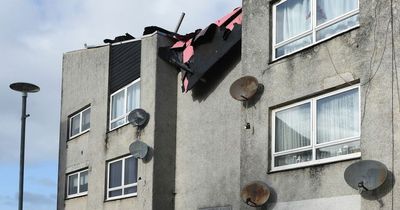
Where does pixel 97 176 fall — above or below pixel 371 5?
below

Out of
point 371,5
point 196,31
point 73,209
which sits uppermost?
point 196,31

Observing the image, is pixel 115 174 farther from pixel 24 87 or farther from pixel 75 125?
pixel 75 125

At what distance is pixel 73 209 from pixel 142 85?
575 centimetres

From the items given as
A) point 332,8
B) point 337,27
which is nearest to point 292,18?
point 332,8

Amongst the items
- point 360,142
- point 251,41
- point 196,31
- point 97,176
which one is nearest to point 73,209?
point 97,176

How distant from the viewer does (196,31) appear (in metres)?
16.1

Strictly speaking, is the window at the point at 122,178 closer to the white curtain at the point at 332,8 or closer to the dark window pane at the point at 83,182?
the dark window pane at the point at 83,182

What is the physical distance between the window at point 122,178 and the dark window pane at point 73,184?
113 inches

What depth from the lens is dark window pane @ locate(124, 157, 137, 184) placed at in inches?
664

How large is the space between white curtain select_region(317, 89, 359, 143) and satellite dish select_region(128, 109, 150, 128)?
6416mm

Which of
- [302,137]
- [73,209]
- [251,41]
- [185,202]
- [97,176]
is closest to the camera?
[302,137]

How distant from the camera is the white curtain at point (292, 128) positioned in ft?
36.6

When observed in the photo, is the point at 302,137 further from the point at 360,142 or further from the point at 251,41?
the point at 251,41

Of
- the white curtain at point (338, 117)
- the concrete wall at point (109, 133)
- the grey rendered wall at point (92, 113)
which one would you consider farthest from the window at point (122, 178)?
the white curtain at point (338, 117)
